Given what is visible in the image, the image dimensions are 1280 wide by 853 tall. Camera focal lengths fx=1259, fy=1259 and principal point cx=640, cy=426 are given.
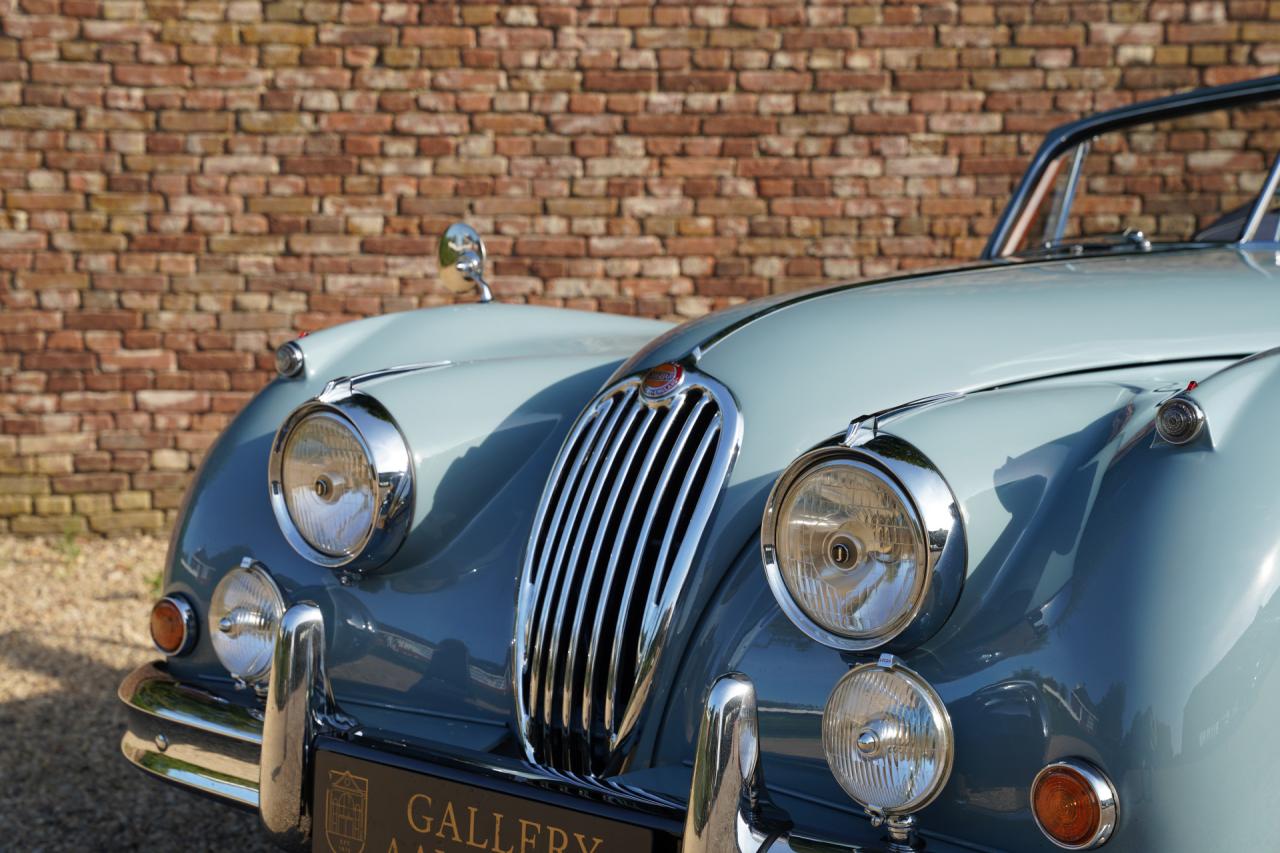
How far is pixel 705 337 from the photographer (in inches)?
77.2

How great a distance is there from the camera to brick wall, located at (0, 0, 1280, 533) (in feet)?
17.3

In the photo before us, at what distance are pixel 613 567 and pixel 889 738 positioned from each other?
512mm

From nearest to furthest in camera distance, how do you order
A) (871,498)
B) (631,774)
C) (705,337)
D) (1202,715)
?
(1202,715) < (871,498) < (631,774) < (705,337)

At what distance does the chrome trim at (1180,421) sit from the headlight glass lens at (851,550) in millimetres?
281

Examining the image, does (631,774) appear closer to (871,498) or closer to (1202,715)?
(871,498)

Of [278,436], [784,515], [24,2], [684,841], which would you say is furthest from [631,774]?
[24,2]

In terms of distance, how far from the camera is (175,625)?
6.91 ft

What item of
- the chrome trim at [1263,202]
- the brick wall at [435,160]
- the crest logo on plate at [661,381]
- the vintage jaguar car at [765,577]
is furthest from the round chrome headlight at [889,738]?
the brick wall at [435,160]

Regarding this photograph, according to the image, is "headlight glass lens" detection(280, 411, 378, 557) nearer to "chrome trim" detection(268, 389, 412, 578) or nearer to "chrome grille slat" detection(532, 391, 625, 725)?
"chrome trim" detection(268, 389, 412, 578)

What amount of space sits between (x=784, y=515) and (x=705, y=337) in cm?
56

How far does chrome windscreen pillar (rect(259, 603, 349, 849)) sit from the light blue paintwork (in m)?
0.13

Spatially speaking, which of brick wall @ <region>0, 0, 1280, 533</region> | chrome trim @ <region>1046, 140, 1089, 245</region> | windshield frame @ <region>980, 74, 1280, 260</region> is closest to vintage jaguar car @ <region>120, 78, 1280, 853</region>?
windshield frame @ <region>980, 74, 1280, 260</region>

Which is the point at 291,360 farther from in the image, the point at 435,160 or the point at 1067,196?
the point at 435,160

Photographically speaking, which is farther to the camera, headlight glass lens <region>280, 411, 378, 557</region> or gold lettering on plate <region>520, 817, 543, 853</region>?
headlight glass lens <region>280, 411, 378, 557</region>
